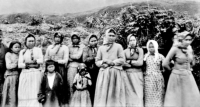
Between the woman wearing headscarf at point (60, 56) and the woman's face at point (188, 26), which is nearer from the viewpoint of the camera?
the woman wearing headscarf at point (60, 56)

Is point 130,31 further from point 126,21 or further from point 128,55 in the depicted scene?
point 128,55

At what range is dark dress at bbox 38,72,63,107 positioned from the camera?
4.48 metres

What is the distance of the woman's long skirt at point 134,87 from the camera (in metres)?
4.52

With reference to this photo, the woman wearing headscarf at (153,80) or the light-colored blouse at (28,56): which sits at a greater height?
the light-colored blouse at (28,56)

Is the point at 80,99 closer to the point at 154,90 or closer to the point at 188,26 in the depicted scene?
the point at 154,90

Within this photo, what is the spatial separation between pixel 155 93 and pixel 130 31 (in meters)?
1.64

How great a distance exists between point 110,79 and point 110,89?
184 millimetres

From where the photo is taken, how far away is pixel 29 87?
4.58 meters

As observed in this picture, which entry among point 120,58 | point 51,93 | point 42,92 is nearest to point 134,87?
point 120,58

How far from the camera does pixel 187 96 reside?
429 cm

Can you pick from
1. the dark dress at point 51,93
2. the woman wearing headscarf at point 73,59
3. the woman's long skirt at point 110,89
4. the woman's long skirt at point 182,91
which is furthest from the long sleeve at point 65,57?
the woman's long skirt at point 182,91

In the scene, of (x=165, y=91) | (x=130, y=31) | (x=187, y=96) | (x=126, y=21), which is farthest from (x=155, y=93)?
(x=126, y=21)

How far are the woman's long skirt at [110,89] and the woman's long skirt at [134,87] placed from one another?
0.47ft

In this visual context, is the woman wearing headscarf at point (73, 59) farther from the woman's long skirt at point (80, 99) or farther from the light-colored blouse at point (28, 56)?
the light-colored blouse at point (28, 56)
